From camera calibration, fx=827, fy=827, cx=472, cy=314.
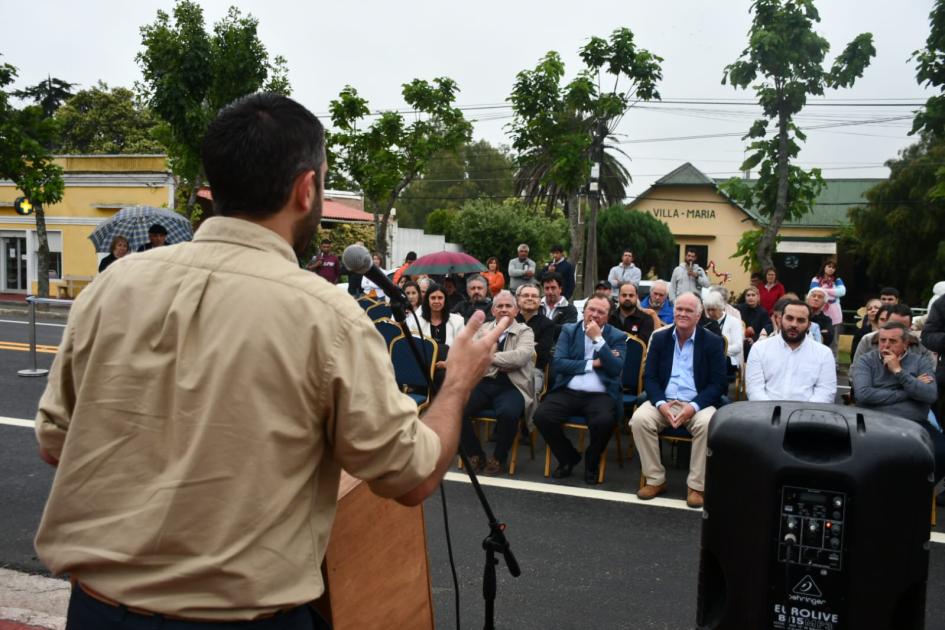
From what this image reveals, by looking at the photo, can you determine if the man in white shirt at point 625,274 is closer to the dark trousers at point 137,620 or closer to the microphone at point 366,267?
the microphone at point 366,267

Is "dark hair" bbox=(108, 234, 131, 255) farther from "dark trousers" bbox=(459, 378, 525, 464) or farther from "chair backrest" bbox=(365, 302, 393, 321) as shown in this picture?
"dark trousers" bbox=(459, 378, 525, 464)

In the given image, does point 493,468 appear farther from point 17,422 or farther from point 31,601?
point 17,422

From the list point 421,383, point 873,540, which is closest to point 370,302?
point 421,383

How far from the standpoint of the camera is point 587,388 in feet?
23.3

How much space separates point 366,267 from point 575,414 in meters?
4.64

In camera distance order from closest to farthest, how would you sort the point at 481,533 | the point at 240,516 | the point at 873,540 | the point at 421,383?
the point at 240,516 < the point at 873,540 < the point at 481,533 < the point at 421,383

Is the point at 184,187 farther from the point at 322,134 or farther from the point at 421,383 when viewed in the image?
the point at 322,134

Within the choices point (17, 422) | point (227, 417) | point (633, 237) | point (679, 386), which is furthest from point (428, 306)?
point (633, 237)

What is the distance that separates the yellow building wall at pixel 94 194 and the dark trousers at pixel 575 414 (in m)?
24.2

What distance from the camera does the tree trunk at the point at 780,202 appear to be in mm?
16422

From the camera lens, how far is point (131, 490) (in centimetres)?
150

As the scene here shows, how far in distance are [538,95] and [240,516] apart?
15835mm

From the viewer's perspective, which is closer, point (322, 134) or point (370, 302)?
point (322, 134)

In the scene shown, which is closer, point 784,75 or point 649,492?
point 649,492
